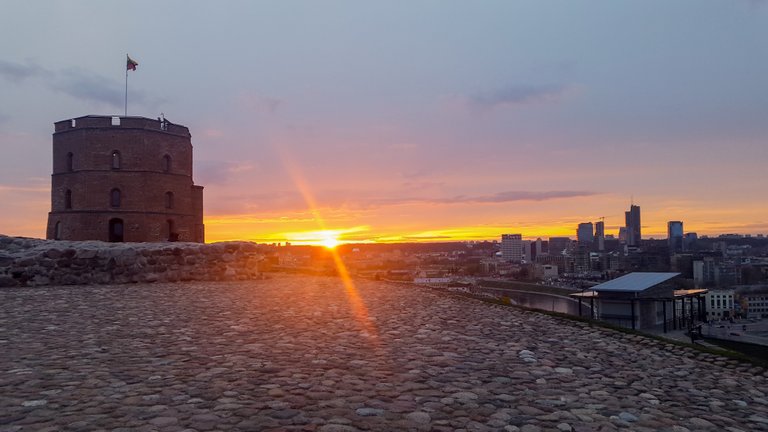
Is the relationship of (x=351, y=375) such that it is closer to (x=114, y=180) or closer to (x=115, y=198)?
(x=114, y=180)

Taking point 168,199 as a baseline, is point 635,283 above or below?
below

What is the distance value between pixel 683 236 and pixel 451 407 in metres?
204

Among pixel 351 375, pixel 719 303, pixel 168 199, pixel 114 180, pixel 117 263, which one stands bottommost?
pixel 719 303

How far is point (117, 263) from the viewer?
15.8m

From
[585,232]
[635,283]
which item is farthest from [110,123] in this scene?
[585,232]

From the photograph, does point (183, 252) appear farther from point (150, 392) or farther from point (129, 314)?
point (150, 392)

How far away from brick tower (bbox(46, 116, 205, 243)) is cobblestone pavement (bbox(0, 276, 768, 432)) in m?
28.8

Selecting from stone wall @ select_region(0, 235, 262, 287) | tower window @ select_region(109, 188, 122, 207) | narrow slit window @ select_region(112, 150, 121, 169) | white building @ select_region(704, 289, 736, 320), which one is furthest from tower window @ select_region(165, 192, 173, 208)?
white building @ select_region(704, 289, 736, 320)

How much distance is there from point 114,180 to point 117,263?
22507mm

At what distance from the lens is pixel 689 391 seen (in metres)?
4.97

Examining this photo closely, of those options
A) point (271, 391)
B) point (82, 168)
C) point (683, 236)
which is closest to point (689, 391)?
point (271, 391)

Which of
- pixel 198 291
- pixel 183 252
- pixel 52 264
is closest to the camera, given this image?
pixel 198 291

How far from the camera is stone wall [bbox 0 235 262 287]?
14.7 m

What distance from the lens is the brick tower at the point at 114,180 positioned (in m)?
34.8
